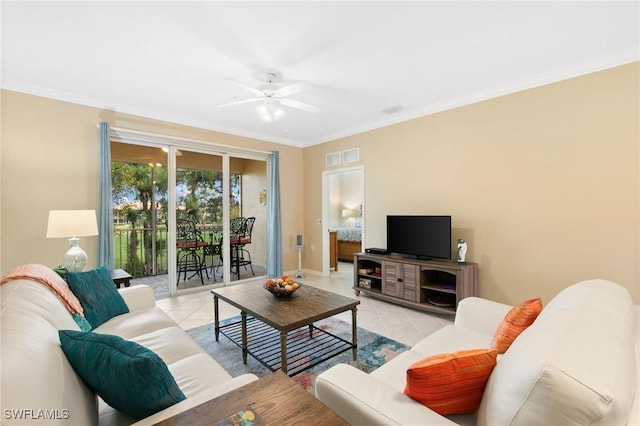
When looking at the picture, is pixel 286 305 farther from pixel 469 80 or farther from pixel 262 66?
pixel 469 80

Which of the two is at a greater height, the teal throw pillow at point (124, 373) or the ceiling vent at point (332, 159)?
the ceiling vent at point (332, 159)

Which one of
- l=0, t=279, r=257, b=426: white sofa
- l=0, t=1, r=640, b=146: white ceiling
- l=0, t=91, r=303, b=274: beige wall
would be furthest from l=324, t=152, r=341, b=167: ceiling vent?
l=0, t=279, r=257, b=426: white sofa

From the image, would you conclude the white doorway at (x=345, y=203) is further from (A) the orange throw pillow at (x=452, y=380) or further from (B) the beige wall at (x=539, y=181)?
(A) the orange throw pillow at (x=452, y=380)

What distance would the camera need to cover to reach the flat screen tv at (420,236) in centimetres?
368

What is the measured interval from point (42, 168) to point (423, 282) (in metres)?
4.85

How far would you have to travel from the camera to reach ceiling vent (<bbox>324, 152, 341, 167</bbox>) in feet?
17.8

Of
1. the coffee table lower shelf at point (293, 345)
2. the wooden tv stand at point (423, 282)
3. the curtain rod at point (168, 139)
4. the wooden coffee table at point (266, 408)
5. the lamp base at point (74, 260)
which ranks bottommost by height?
the coffee table lower shelf at point (293, 345)

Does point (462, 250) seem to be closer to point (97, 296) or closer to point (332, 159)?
point (332, 159)

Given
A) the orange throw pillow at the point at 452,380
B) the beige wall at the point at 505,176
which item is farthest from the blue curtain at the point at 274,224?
the orange throw pillow at the point at 452,380

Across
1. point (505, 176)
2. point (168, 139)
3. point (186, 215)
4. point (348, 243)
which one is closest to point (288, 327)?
point (505, 176)

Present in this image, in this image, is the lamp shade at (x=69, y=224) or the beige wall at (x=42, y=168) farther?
the beige wall at (x=42, y=168)

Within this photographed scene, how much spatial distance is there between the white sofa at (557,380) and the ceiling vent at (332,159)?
169 inches

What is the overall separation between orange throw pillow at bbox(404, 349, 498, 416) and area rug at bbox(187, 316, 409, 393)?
124 cm

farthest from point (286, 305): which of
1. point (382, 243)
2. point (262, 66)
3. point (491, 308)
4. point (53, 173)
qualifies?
point (53, 173)
